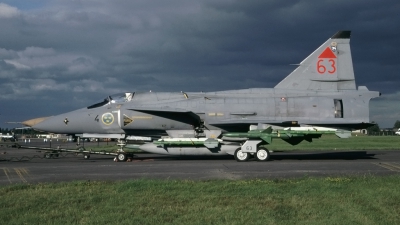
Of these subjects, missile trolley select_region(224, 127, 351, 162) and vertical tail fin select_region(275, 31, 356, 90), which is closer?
missile trolley select_region(224, 127, 351, 162)

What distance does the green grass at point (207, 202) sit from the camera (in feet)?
21.9

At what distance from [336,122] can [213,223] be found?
44.5ft

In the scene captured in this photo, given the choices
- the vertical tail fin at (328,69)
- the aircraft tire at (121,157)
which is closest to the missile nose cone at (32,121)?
the aircraft tire at (121,157)

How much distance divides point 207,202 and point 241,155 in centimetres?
1022

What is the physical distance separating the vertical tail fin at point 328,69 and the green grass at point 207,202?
10.7 metres

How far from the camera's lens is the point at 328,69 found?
67.8 ft

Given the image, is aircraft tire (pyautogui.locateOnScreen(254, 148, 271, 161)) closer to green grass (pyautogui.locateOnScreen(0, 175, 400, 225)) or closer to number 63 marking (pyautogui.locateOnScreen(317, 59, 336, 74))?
number 63 marking (pyautogui.locateOnScreen(317, 59, 336, 74))

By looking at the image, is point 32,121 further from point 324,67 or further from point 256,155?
point 324,67

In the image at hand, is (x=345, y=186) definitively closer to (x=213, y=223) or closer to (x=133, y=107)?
(x=213, y=223)

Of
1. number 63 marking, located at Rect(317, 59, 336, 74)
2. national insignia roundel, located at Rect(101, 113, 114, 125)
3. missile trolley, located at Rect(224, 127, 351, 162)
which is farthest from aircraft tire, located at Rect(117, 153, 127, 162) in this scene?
number 63 marking, located at Rect(317, 59, 336, 74)

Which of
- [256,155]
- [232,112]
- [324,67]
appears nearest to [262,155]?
[256,155]

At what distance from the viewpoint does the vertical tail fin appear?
2053 centimetres

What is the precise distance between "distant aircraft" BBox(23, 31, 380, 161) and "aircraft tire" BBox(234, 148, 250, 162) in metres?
0.35

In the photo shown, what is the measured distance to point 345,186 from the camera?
944 centimetres
